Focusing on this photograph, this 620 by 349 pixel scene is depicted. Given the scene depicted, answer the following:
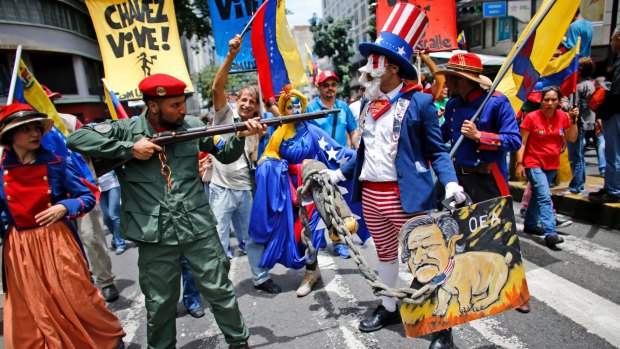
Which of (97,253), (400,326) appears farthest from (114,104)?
(400,326)

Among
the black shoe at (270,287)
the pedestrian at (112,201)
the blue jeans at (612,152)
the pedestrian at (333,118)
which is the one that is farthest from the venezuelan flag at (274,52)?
the blue jeans at (612,152)

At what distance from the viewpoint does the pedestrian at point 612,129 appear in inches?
184

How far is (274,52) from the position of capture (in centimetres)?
480

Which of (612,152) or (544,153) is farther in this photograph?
(612,152)

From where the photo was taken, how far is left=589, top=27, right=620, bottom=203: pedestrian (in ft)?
15.4

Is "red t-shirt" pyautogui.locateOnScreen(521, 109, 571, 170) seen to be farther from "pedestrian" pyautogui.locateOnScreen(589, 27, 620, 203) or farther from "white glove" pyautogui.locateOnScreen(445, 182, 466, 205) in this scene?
"white glove" pyautogui.locateOnScreen(445, 182, 466, 205)

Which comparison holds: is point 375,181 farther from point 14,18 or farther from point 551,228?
point 14,18

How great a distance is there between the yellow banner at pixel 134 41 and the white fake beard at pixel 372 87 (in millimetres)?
3277

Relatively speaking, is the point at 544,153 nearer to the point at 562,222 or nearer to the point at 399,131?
the point at 562,222

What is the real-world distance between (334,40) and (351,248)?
33.4 m

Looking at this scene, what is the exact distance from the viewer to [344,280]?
410 cm

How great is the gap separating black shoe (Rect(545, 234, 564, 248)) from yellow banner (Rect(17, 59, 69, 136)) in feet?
18.3

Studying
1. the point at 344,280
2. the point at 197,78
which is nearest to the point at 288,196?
the point at 344,280

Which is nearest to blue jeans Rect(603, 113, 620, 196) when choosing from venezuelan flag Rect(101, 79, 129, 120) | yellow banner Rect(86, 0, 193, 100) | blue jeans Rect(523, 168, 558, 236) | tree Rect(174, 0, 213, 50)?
blue jeans Rect(523, 168, 558, 236)
